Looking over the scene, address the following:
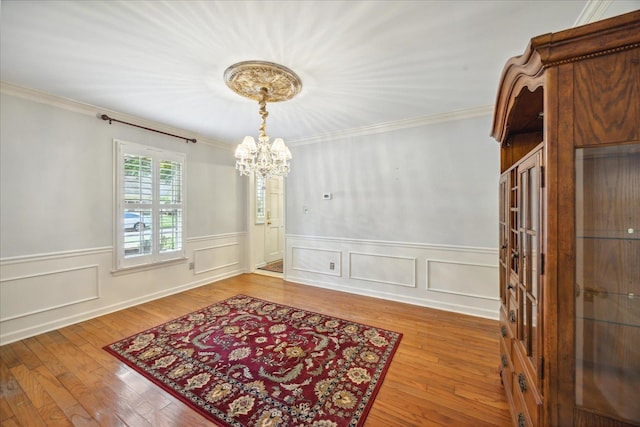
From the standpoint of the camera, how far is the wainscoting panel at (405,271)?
3.09m

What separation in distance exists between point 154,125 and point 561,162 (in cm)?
444

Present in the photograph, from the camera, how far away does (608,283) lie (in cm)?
88

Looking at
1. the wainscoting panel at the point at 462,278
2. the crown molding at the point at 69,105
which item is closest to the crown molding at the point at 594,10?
the wainscoting panel at the point at 462,278

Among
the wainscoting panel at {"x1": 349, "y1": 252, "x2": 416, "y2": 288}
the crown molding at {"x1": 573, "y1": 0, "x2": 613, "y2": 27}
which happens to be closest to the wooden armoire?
the crown molding at {"x1": 573, "y1": 0, "x2": 613, "y2": 27}

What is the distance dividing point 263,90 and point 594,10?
95.3 inches

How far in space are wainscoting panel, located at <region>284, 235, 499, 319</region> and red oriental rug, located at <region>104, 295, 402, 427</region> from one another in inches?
40.2

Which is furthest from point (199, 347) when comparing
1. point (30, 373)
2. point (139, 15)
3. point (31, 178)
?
point (139, 15)

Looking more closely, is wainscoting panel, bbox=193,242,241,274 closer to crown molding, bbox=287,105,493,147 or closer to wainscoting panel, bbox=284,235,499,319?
wainscoting panel, bbox=284,235,499,319

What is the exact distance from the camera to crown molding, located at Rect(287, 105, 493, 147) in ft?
9.99

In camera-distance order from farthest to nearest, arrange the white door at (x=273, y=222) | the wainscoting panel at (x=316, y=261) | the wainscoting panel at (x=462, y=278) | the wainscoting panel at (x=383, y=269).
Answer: the white door at (x=273, y=222) < the wainscoting panel at (x=316, y=261) < the wainscoting panel at (x=383, y=269) < the wainscoting panel at (x=462, y=278)

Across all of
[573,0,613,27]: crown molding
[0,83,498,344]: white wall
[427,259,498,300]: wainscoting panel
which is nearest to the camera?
[573,0,613,27]: crown molding

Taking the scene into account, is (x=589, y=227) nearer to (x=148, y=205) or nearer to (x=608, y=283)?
(x=608, y=283)

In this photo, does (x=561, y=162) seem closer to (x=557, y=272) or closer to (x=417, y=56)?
(x=557, y=272)

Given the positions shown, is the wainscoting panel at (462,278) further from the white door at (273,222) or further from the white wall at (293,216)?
the white door at (273,222)
